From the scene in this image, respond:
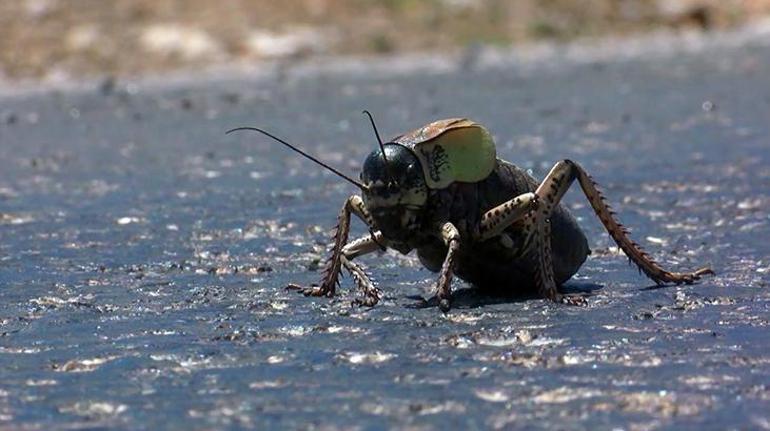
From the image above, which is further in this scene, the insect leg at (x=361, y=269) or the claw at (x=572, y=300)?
the insect leg at (x=361, y=269)

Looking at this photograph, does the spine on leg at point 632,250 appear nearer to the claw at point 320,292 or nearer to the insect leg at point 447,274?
the insect leg at point 447,274

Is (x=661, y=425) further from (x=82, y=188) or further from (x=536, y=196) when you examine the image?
(x=82, y=188)

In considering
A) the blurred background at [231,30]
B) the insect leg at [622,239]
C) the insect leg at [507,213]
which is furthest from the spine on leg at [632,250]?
the blurred background at [231,30]

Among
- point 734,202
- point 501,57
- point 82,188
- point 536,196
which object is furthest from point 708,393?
point 501,57

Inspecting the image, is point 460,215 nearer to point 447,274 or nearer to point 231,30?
point 447,274

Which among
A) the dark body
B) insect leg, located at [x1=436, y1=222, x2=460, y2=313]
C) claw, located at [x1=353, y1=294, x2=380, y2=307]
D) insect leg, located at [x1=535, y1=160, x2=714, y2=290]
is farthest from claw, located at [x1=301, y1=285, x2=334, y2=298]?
insect leg, located at [x1=535, y1=160, x2=714, y2=290]

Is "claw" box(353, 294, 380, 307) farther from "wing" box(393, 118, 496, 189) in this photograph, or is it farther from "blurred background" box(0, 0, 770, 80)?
"blurred background" box(0, 0, 770, 80)

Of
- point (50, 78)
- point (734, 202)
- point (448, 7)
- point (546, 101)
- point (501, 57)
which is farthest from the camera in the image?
point (448, 7)
